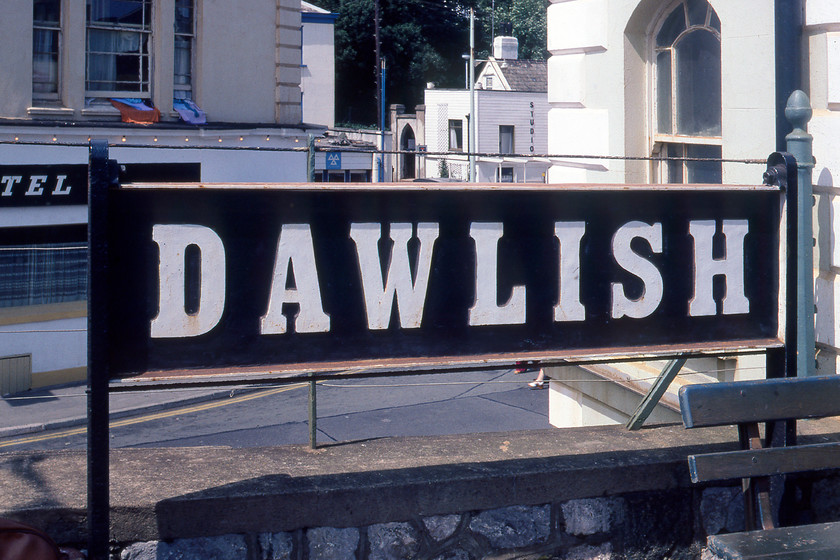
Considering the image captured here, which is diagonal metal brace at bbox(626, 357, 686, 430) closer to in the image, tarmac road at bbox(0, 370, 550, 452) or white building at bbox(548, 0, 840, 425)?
white building at bbox(548, 0, 840, 425)

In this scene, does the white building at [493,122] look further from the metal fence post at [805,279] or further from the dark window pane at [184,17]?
the metal fence post at [805,279]

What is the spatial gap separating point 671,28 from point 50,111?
41.2ft

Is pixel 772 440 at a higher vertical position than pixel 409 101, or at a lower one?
lower

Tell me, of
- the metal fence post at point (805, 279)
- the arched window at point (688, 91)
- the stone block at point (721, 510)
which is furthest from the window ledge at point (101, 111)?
the stone block at point (721, 510)

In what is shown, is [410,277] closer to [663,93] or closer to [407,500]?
[407,500]

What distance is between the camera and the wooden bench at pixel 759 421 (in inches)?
132

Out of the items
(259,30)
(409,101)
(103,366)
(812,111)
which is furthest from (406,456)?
(409,101)

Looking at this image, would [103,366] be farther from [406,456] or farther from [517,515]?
[517,515]

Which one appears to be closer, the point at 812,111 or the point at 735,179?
the point at 812,111

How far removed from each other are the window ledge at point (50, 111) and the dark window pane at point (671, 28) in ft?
40.8

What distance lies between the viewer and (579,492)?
3.73 m

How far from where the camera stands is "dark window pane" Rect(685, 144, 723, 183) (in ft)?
22.3

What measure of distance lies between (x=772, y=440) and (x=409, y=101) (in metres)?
71.1

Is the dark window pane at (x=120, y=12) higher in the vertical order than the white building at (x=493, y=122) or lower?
lower
